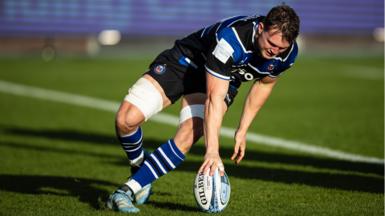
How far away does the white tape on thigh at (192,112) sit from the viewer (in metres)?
5.74

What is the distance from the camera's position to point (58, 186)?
258 inches

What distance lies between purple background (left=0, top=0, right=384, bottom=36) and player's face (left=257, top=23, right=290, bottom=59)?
1382 centimetres

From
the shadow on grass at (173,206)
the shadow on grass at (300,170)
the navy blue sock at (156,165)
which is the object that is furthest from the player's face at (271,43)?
the shadow on grass at (300,170)

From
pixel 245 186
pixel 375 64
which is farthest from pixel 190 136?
pixel 375 64

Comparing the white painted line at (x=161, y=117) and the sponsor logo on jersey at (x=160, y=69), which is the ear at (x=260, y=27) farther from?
the white painted line at (x=161, y=117)

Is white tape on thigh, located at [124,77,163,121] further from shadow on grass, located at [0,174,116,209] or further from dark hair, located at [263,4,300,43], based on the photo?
dark hair, located at [263,4,300,43]

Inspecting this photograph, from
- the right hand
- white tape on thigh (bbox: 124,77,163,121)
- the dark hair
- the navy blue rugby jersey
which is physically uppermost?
the dark hair

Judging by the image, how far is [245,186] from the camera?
21.2ft

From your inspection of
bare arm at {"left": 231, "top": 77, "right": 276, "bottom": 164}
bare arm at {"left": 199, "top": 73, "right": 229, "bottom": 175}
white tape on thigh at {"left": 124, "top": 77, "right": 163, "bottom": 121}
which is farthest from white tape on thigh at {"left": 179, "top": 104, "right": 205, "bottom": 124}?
bare arm at {"left": 199, "top": 73, "right": 229, "bottom": 175}

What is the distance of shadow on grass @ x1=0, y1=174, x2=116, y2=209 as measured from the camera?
6.17 meters

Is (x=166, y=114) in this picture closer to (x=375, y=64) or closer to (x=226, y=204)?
(x=226, y=204)

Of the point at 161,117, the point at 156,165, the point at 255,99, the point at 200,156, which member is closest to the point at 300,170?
the point at 200,156

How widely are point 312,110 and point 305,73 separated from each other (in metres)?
6.21

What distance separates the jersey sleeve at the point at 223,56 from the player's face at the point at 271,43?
0.63ft
